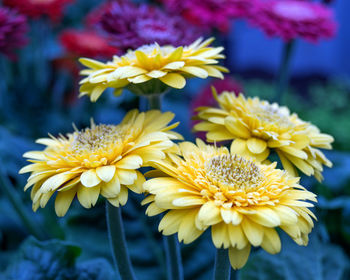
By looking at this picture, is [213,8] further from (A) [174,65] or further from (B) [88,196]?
(B) [88,196]

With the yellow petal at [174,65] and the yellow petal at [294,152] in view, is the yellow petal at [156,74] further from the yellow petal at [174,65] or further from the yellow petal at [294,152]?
the yellow petal at [294,152]

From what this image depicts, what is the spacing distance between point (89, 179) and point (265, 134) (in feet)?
0.76

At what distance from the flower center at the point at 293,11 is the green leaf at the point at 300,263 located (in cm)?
48

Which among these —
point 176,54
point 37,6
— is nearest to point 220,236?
point 176,54

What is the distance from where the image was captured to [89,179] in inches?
16.5

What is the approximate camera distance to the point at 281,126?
53 centimetres

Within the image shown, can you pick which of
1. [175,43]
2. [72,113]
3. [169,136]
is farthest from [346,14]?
[169,136]

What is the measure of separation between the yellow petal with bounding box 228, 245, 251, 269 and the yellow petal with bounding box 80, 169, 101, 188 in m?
0.16

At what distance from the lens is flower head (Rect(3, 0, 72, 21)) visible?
0.97m

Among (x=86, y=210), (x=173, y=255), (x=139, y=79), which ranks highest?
(x=139, y=79)

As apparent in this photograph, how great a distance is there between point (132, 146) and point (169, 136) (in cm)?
5

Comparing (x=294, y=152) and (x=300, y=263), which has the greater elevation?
(x=294, y=152)

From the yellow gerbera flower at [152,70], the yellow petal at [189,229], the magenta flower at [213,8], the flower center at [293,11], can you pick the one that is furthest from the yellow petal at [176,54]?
the flower center at [293,11]

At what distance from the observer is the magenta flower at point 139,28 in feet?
2.21
